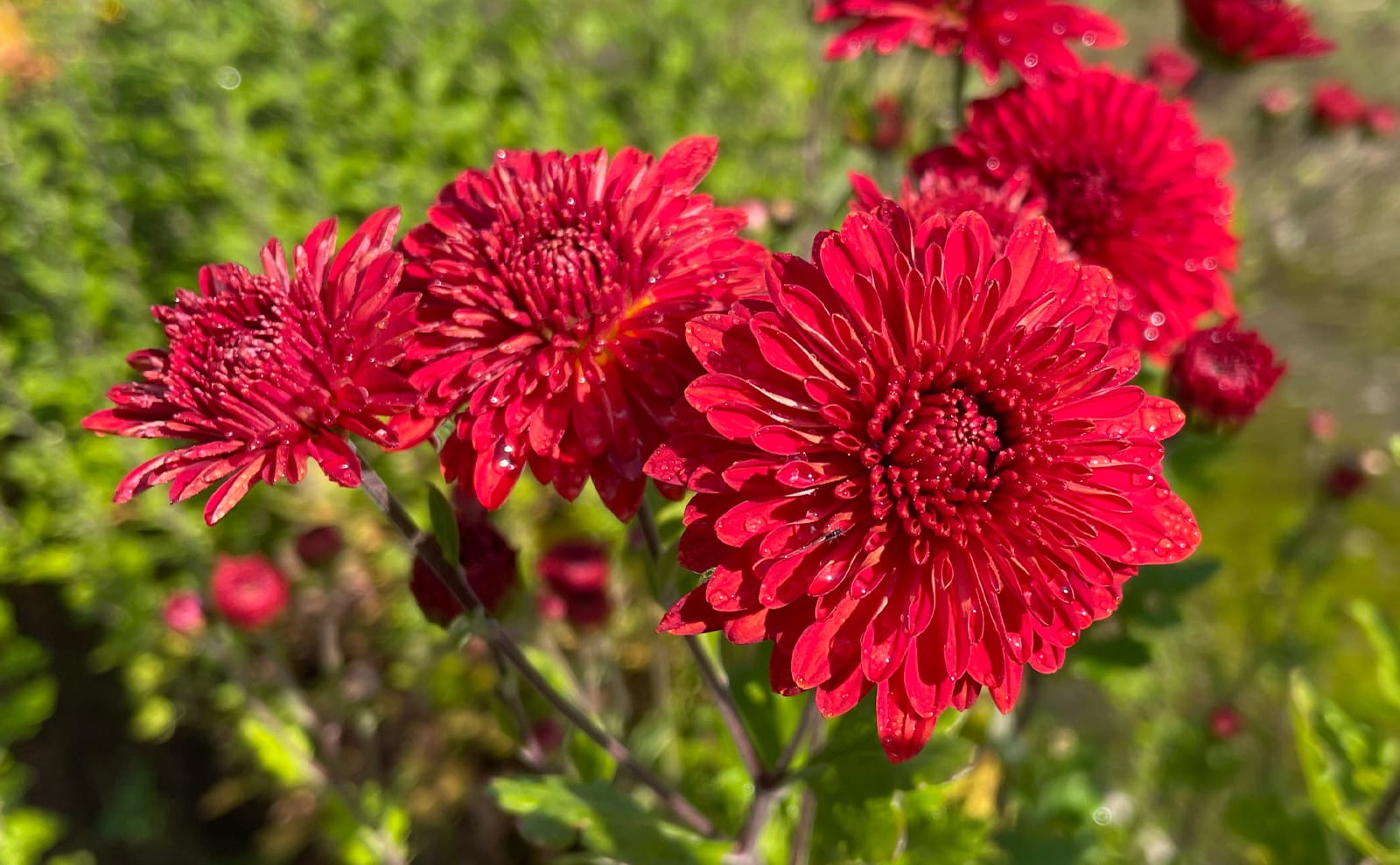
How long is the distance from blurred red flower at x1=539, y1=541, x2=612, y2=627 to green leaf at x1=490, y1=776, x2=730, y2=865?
2.03 feet

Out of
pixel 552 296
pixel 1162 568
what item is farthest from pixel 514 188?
pixel 1162 568

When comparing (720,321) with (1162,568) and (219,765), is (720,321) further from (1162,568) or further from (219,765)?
(219,765)

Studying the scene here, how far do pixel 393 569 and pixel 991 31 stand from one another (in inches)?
104

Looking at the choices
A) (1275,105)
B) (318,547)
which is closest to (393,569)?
(318,547)

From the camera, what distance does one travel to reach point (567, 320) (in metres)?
0.91

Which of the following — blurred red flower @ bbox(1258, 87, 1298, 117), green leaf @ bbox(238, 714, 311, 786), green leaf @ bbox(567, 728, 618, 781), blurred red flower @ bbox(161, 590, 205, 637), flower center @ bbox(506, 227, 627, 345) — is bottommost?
green leaf @ bbox(567, 728, 618, 781)

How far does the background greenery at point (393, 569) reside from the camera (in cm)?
195

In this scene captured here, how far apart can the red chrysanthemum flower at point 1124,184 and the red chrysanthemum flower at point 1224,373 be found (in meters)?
0.07

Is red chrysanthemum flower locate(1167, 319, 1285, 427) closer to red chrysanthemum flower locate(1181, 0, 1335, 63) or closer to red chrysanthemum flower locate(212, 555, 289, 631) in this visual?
red chrysanthemum flower locate(1181, 0, 1335, 63)

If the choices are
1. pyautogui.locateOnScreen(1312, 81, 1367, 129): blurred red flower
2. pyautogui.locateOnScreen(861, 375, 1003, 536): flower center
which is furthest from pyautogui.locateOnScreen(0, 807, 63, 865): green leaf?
pyautogui.locateOnScreen(1312, 81, 1367, 129): blurred red flower

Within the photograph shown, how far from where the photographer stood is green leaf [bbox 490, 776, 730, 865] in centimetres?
114

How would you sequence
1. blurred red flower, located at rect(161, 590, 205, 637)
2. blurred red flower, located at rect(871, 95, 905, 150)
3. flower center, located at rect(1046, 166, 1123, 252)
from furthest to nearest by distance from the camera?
blurred red flower, located at rect(871, 95, 905, 150) < blurred red flower, located at rect(161, 590, 205, 637) < flower center, located at rect(1046, 166, 1123, 252)

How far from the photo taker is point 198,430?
2.83 feet

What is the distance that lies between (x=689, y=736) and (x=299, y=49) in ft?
10.2
